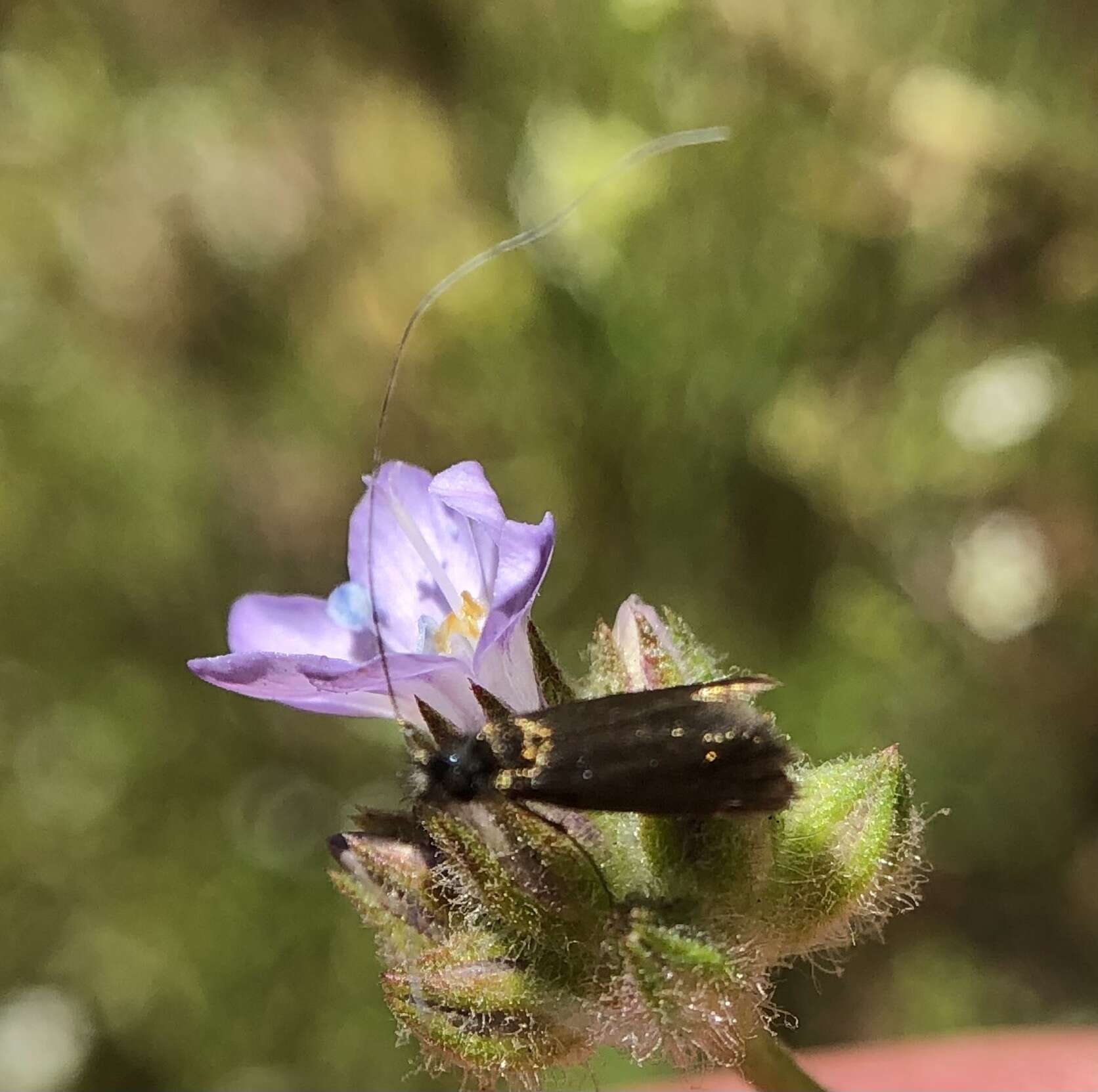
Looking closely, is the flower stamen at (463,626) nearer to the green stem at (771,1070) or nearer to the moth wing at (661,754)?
the moth wing at (661,754)

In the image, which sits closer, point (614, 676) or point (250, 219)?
point (614, 676)

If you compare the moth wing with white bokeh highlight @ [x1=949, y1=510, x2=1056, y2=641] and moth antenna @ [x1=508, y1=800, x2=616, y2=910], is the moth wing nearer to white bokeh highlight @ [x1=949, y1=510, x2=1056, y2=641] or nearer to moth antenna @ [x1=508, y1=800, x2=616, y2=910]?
moth antenna @ [x1=508, y1=800, x2=616, y2=910]

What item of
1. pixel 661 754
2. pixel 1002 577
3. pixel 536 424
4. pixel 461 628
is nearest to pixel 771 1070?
pixel 661 754

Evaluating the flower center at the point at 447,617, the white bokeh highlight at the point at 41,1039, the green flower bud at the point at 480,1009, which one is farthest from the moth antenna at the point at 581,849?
the white bokeh highlight at the point at 41,1039

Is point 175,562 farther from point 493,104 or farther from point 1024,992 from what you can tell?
point 1024,992

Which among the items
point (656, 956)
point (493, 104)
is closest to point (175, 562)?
point (493, 104)
